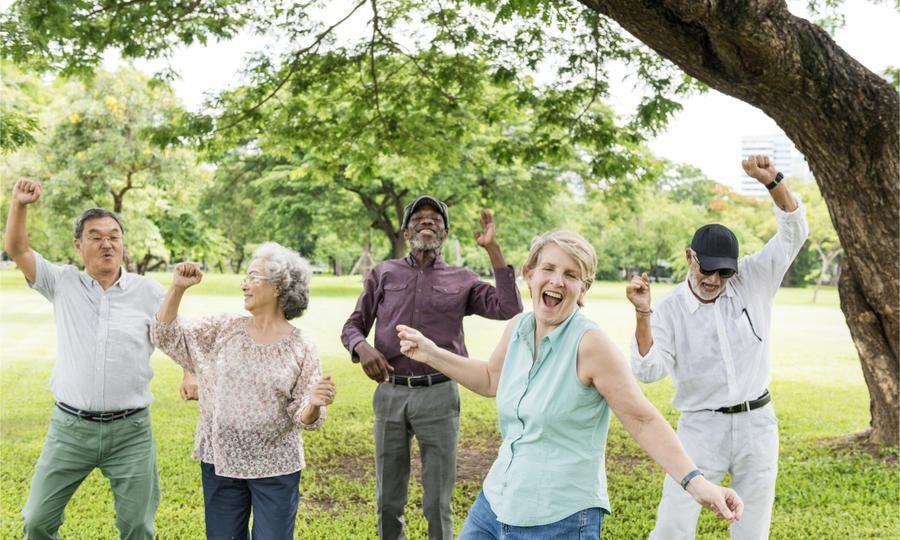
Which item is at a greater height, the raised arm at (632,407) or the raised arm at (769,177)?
the raised arm at (769,177)

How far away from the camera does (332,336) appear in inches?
798

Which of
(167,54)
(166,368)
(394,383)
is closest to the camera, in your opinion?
(394,383)

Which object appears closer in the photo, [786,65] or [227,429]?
[227,429]

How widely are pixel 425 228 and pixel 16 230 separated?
2.36 m

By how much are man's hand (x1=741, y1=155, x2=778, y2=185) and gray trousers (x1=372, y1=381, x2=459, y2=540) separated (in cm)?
214

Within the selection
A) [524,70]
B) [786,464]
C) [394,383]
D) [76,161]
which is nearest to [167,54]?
[524,70]

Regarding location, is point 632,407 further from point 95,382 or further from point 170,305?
point 95,382

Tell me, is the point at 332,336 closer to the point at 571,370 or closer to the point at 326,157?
the point at 326,157

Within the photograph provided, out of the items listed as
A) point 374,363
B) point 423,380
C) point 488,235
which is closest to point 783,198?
point 488,235

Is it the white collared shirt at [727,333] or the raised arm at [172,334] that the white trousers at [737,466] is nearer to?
the white collared shirt at [727,333]

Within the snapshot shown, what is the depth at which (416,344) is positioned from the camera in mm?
3148

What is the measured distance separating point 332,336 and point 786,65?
16208 mm

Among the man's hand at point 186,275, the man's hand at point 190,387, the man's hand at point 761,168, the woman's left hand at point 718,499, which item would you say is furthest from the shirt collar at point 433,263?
the woman's left hand at point 718,499

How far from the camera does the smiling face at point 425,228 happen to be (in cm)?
491
